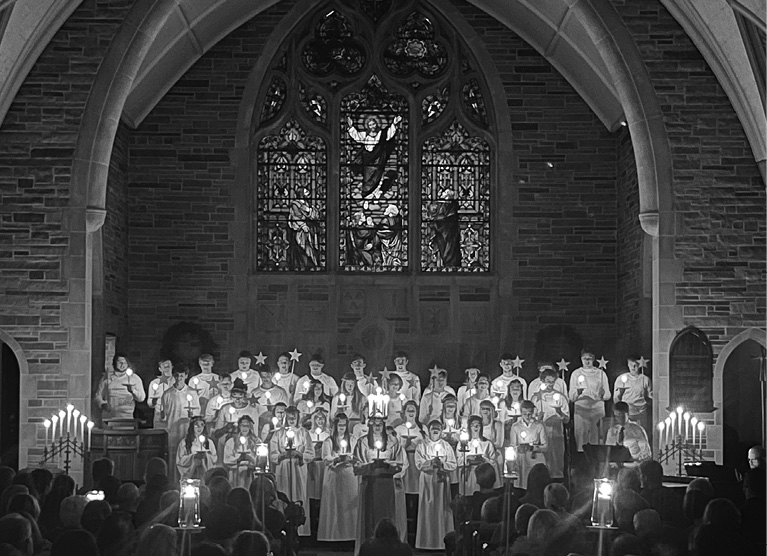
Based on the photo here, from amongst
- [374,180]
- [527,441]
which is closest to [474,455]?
[527,441]

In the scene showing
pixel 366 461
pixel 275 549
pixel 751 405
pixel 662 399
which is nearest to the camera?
pixel 275 549

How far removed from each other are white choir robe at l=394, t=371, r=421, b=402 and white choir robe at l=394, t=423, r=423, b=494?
2.65 meters

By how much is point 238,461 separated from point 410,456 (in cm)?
279

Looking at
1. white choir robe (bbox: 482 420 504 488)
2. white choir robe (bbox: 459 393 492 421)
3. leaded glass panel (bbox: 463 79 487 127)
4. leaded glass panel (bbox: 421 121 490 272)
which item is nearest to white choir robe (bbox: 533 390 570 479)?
white choir robe (bbox: 482 420 504 488)

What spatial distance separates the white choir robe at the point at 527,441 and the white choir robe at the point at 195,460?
4.00 m

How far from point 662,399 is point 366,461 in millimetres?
4203

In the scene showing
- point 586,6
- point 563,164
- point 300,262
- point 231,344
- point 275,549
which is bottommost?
point 275,549

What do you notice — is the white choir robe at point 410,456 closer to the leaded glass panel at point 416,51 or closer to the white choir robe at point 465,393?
the white choir robe at point 465,393

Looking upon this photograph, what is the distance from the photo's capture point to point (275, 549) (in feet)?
35.0

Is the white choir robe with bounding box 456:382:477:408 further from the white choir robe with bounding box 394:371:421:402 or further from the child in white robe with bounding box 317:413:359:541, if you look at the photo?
the child in white robe with bounding box 317:413:359:541

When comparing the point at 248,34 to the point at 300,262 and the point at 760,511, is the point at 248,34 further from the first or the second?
the point at 760,511

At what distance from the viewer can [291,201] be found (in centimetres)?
2316

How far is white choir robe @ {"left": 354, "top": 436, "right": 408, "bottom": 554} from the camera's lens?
14.3m

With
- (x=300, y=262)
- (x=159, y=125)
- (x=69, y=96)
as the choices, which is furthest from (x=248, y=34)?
(x=69, y=96)
